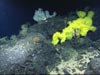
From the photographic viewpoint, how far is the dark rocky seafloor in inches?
134

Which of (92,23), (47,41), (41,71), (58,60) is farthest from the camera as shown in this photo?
(92,23)

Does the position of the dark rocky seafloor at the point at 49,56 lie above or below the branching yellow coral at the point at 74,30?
below

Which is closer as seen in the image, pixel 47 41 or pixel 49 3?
pixel 47 41

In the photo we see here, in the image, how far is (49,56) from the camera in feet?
11.8

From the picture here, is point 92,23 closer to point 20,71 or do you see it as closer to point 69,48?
point 69,48

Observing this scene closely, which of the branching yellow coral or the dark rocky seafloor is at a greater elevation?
the branching yellow coral

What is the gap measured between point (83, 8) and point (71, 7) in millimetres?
260

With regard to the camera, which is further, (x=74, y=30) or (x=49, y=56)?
(x=74, y=30)

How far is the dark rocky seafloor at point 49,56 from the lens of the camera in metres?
3.39

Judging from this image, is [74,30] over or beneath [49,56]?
over

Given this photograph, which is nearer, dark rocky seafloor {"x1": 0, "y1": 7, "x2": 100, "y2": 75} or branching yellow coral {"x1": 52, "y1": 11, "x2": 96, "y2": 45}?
dark rocky seafloor {"x1": 0, "y1": 7, "x2": 100, "y2": 75}

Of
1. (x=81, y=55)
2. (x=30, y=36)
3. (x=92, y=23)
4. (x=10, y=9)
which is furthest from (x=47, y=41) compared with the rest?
A: (x=10, y=9)

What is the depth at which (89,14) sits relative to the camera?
14.4ft

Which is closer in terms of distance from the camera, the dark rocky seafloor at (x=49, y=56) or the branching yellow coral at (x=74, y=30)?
the dark rocky seafloor at (x=49, y=56)
